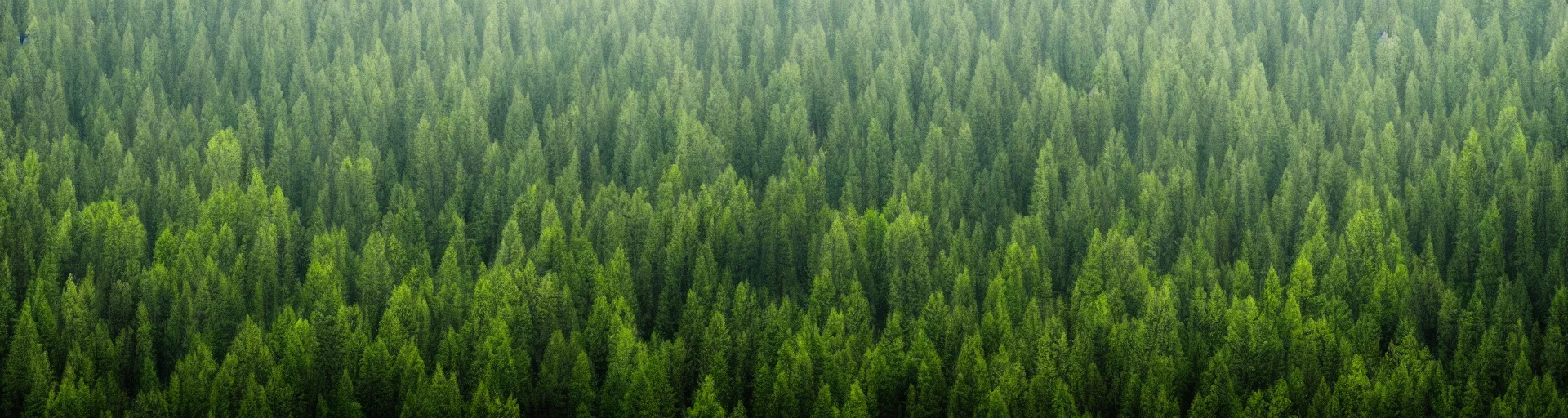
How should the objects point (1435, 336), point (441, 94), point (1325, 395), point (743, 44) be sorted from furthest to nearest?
point (743, 44) → point (441, 94) → point (1435, 336) → point (1325, 395)

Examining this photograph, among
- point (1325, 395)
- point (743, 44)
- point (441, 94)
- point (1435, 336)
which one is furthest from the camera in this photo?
point (743, 44)

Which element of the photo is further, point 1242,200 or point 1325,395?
point 1242,200

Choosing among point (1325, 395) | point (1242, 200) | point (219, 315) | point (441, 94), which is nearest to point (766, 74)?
point (441, 94)

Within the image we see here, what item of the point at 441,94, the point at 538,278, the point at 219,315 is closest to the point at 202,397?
the point at 219,315

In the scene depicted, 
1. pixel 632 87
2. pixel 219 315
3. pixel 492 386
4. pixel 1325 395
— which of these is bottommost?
pixel 1325 395

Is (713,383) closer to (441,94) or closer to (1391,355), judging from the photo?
(1391,355)

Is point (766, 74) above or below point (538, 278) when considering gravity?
above
